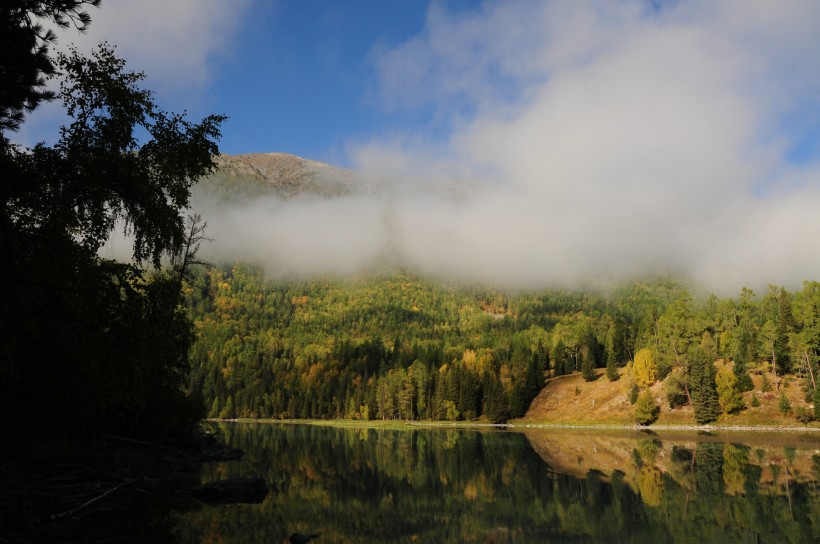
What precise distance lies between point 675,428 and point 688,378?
694 inches

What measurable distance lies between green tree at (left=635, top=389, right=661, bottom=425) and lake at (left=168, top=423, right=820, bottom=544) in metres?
73.3

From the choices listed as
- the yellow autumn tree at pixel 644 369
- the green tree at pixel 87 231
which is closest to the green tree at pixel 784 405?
the yellow autumn tree at pixel 644 369

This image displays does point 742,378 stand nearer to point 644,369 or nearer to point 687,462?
point 644,369

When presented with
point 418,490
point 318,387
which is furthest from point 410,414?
point 418,490

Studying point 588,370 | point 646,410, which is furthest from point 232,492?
point 588,370

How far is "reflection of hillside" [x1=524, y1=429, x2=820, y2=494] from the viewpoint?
3900 cm

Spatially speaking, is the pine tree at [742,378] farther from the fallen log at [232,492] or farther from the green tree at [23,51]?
the green tree at [23,51]

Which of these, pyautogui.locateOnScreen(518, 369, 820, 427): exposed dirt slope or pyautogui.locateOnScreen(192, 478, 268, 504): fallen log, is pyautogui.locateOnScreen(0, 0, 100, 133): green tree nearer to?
pyautogui.locateOnScreen(192, 478, 268, 504): fallen log

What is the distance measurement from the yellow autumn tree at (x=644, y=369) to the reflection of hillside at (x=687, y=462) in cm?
7564

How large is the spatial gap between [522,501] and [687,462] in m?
28.6

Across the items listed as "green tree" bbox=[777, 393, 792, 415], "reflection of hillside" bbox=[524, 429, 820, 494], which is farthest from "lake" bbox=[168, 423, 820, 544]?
"green tree" bbox=[777, 393, 792, 415]

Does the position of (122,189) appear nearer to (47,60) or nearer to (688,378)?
(47,60)

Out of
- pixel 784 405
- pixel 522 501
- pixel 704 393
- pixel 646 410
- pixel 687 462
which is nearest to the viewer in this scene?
pixel 522 501

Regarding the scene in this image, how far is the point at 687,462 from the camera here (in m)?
52.3
